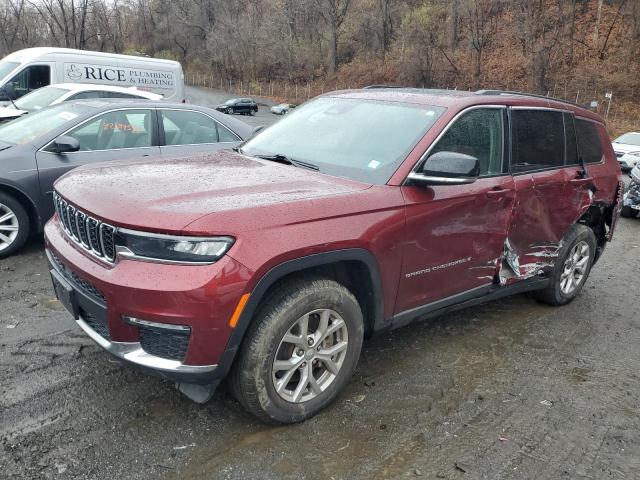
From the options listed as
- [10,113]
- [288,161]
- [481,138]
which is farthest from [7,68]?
[481,138]

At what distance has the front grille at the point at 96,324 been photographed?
105 inches

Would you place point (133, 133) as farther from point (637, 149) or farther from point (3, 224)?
point (637, 149)

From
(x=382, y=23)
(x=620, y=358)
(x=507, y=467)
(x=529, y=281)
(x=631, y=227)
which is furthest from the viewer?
(x=382, y=23)

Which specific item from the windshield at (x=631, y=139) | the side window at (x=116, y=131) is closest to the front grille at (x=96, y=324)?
the side window at (x=116, y=131)

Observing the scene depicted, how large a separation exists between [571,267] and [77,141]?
16.6 ft

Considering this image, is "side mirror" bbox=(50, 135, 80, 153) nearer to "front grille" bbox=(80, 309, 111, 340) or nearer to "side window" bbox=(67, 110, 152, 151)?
"side window" bbox=(67, 110, 152, 151)

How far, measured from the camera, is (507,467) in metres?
2.73

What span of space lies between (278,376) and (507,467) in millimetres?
1268

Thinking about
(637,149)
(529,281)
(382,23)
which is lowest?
(637,149)

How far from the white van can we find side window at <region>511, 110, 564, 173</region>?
11.1m

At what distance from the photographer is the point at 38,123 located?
5.84 meters

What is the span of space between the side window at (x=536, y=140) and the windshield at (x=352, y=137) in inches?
33.2

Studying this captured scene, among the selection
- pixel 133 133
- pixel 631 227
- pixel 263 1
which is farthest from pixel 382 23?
pixel 133 133

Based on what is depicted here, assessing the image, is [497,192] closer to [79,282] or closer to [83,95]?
[79,282]
